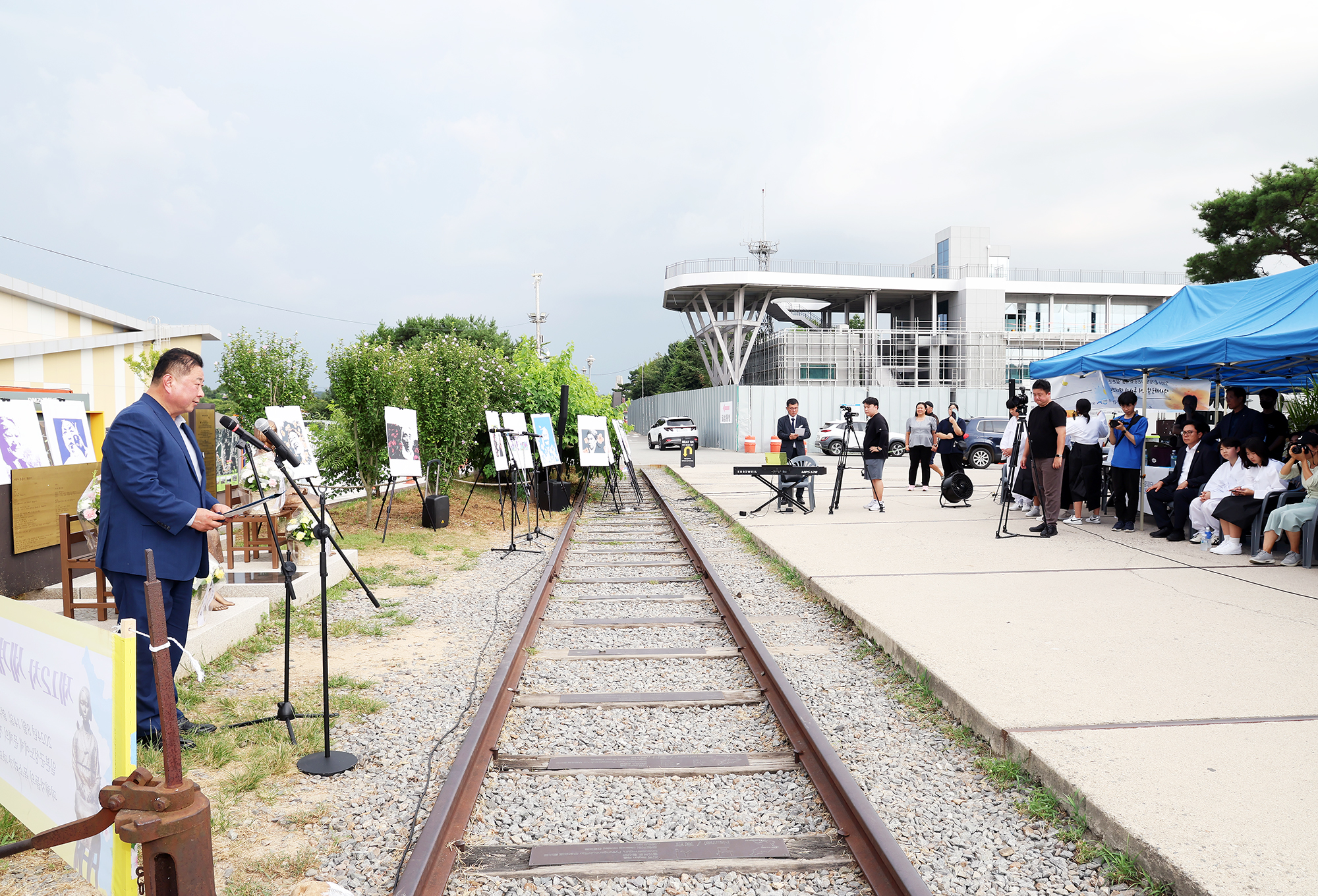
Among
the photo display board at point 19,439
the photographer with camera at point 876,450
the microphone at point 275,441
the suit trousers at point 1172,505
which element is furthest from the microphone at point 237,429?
the photographer with camera at point 876,450

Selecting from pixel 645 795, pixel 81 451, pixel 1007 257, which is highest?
pixel 1007 257

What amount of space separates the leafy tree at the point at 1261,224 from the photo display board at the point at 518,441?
28.5 meters

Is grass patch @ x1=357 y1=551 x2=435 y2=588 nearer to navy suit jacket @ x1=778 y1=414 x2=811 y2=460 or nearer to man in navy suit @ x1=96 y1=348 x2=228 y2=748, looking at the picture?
man in navy suit @ x1=96 y1=348 x2=228 y2=748

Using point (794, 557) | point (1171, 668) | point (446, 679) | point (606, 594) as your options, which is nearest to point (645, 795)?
point (446, 679)

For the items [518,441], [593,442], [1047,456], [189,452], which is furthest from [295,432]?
[1047,456]

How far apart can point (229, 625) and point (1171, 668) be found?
6.19 metres

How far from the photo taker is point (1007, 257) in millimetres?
53500

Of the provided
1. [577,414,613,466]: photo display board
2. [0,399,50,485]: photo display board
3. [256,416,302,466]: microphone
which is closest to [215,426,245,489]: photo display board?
[0,399,50,485]: photo display board

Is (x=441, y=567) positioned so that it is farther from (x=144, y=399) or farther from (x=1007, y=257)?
(x=1007, y=257)

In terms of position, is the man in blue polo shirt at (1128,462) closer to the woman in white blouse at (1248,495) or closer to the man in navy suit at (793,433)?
the woman in white blouse at (1248,495)

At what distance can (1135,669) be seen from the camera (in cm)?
497

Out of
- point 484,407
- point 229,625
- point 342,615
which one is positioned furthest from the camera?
point 484,407

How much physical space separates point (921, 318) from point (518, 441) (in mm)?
48605

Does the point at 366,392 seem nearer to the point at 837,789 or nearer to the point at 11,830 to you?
the point at 11,830
